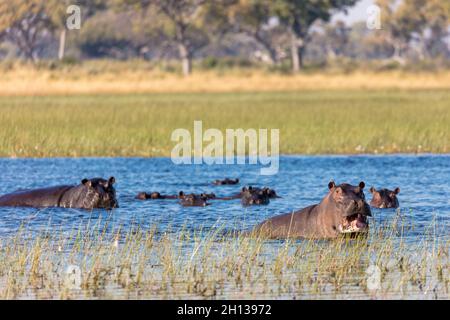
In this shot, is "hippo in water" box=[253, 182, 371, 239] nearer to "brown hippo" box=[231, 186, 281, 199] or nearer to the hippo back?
"brown hippo" box=[231, 186, 281, 199]

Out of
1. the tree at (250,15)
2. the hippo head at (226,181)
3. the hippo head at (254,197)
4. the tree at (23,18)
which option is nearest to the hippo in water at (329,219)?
the hippo head at (254,197)

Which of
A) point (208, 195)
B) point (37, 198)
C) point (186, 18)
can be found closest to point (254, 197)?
point (208, 195)

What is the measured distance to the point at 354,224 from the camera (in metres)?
13.1

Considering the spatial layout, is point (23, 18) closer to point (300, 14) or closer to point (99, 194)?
point (300, 14)

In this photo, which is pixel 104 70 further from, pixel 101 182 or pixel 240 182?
pixel 101 182

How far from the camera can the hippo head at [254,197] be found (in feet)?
57.7

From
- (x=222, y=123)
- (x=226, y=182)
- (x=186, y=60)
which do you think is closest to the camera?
(x=226, y=182)

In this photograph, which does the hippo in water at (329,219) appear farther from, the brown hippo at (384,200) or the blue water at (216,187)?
the brown hippo at (384,200)

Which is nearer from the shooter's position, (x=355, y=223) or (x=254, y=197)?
(x=355, y=223)

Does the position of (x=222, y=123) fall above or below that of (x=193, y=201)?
above

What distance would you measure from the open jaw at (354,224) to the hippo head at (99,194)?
495 centimetres

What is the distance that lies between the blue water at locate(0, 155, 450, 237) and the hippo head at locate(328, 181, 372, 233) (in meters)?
1.69

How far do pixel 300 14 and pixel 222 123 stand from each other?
163ft

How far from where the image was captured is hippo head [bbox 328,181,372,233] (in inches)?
504
